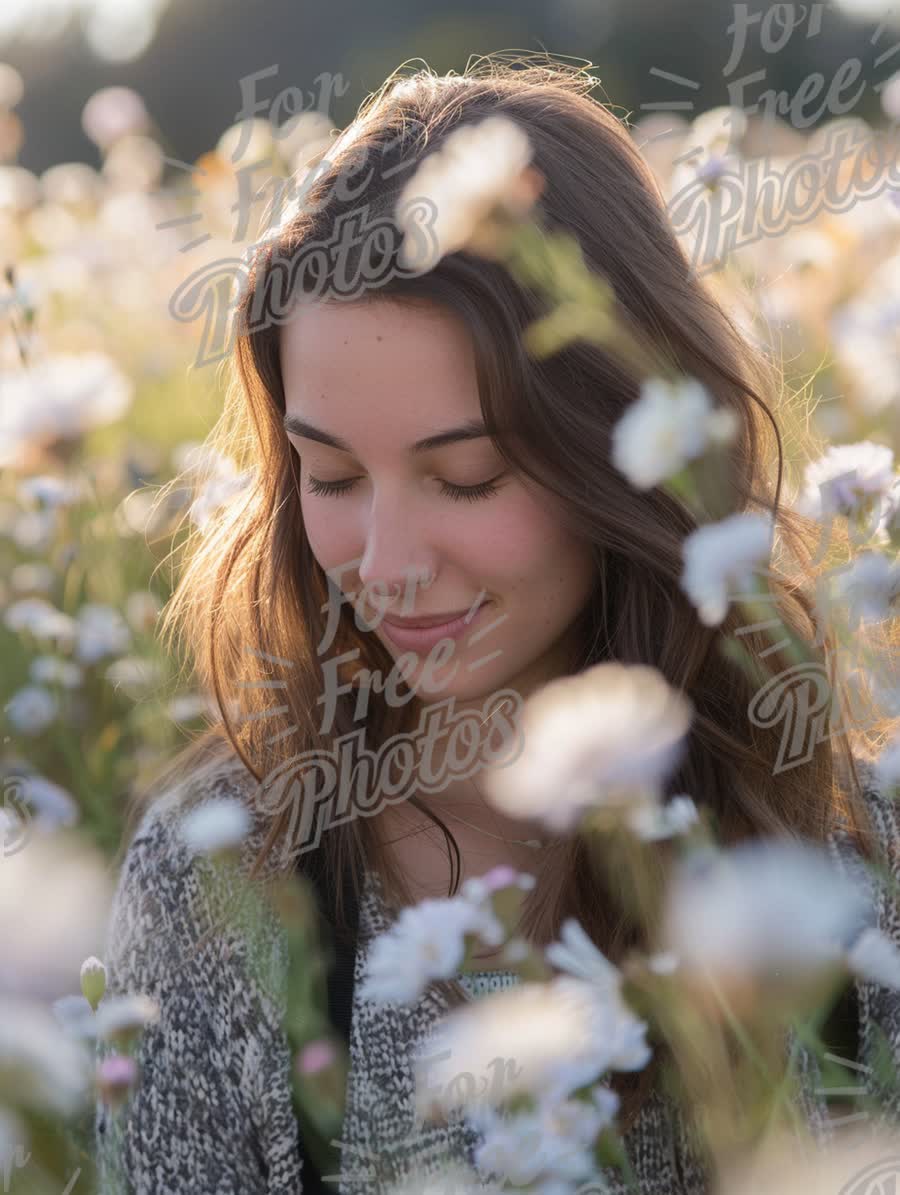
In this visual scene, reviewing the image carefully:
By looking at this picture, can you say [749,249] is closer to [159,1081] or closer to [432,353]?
[432,353]

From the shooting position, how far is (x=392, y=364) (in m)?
0.78

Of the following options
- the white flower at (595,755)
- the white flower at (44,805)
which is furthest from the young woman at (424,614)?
the white flower at (595,755)

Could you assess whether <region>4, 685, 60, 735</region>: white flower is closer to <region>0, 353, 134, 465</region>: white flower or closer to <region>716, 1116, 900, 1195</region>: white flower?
<region>0, 353, 134, 465</region>: white flower

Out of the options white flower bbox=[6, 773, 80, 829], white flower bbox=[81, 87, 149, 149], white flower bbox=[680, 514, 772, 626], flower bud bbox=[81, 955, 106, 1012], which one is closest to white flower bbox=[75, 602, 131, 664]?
white flower bbox=[6, 773, 80, 829]

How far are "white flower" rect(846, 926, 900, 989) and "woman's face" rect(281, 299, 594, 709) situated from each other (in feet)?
1.25

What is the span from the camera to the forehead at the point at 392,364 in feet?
2.56

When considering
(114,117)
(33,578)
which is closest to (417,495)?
(33,578)

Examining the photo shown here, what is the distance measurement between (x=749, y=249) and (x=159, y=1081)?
87 cm

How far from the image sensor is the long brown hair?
0.83 metres

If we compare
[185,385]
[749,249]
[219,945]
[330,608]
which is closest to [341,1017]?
[219,945]

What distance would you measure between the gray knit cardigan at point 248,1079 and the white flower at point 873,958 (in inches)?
15.9

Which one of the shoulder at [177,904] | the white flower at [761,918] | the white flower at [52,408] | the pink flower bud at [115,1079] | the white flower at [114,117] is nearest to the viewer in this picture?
the white flower at [761,918]

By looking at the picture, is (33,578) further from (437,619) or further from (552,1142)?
(552,1142)

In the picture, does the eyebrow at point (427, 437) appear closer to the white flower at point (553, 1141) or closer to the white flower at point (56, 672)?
the white flower at point (553, 1141)
